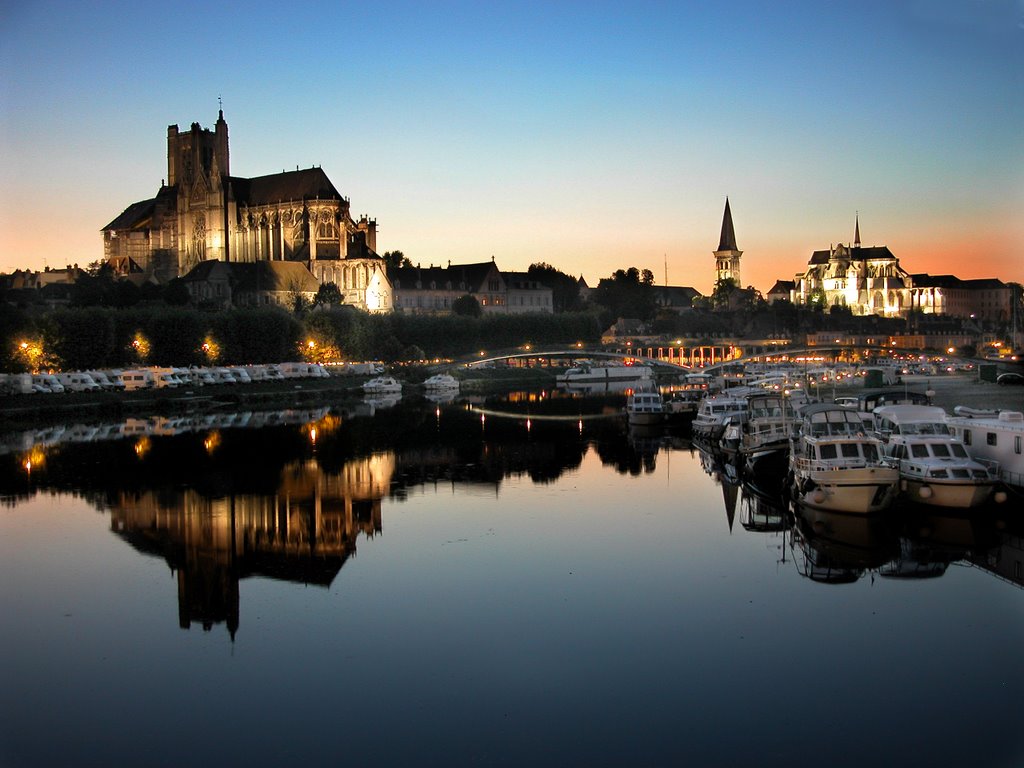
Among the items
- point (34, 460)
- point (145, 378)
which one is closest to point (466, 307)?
point (145, 378)

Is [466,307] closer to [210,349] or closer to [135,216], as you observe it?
[135,216]

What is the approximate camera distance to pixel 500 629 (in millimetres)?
18703

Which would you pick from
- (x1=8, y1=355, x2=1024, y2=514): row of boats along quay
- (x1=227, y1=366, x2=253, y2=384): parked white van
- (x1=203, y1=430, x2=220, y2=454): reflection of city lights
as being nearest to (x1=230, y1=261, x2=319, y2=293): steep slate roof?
(x1=227, y1=366, x2=253, y2=384): parked white van

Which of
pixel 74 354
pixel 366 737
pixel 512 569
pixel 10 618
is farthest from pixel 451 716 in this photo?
pixel 74 354

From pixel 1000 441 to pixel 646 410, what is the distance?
25119 millimetres

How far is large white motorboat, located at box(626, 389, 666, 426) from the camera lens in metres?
Result: 51.2

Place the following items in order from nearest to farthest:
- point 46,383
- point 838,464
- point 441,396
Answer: point 838,464 < point 46,383 < point 441,396

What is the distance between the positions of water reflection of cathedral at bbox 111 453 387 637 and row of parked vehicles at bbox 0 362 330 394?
3096cm

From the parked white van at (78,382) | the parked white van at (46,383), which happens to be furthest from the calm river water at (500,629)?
the parked white van at (78,382)

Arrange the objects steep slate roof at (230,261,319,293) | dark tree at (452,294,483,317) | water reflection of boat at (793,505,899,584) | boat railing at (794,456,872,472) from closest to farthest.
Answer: water reflection of boat at (793,505,899,584) < boat railing at (794,456,872,472) < steep slate roof at (230,261,319,293) < dark tree at (452,294,483,317)

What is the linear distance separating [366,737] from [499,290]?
431ft

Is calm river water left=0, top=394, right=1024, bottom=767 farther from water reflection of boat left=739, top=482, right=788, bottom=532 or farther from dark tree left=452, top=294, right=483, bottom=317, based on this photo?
dark tree left=452, top=294, right=483, bottom=317

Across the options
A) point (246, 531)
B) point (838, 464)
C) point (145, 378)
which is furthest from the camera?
point (145, 378)

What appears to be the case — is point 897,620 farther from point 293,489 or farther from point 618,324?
point 618,324
